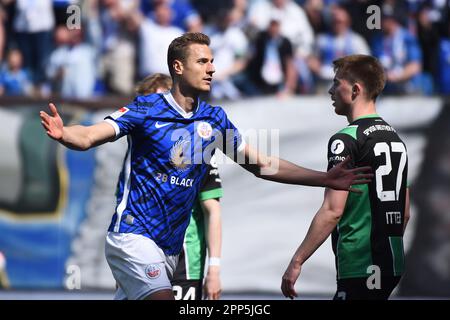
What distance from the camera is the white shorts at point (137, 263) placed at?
5664mm

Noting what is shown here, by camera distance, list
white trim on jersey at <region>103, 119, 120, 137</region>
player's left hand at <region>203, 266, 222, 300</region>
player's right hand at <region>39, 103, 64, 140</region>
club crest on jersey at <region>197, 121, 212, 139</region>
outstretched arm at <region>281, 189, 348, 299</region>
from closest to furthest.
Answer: player's right hand at <region>39, 103, 64, 140</region> → white trim on jersey at <region>103, 119, 120, 137</region> → outstretched arm at <region>281, 189, 348, 299</region> → club crest on jersey at <region>197, 121, 212, 139</region> → player's left hand at <region>203, 266, 222, 300</region>

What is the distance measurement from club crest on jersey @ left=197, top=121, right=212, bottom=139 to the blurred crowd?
19.6 ft

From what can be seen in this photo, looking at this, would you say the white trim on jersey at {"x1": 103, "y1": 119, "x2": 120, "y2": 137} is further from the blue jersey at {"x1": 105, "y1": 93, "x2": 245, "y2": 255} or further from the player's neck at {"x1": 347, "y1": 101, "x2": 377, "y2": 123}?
the player's neck at {"x1": 347, "y1": 101, "x2": 377, "y2": 123}

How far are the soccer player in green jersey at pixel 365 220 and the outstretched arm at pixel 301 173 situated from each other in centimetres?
14

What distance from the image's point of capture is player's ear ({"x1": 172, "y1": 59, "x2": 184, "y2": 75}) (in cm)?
600

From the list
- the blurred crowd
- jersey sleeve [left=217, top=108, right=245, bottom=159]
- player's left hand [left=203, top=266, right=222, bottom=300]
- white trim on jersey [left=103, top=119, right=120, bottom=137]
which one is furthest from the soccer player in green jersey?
the blurred crowd

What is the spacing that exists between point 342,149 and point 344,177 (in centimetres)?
25

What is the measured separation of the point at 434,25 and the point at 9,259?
6.51m

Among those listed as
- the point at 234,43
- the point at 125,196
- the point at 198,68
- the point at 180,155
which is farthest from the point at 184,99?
the point at 234,43

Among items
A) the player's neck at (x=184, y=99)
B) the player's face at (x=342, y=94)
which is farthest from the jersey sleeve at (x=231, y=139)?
the player's face at (x=342, y=94)

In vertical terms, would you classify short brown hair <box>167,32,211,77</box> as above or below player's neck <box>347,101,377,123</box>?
above

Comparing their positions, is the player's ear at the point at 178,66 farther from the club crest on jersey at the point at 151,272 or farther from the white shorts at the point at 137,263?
the club crest on jersey at the point at 151,272
